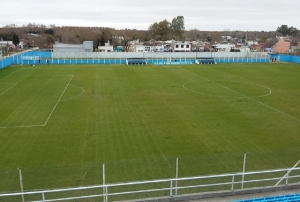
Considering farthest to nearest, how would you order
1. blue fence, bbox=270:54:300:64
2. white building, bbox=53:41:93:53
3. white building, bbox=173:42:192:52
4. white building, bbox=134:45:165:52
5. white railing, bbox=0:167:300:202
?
white building, bbox=173:42:192:52 → white building, bbox=134:45:165:52 → white building, bbox=53:41:93:53 → blue fence, bbox=270:54:300:64 → white railing, bbox=0:167:300:202

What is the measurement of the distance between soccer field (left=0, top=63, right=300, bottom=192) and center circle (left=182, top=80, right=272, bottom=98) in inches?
4.2

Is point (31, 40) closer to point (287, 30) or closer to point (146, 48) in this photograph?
point (146, 48)

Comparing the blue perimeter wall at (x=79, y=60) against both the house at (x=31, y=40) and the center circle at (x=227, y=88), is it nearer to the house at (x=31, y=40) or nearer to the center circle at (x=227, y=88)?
the center circle at (x=227, y=88)

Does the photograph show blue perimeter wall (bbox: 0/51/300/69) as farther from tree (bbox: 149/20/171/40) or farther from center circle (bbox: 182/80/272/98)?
tree (bbox: 149/20/171/40)

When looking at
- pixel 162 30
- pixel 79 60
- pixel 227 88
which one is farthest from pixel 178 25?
pixel 227 88

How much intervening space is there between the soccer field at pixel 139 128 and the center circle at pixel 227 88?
0.35 ft

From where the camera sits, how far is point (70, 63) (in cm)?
5778

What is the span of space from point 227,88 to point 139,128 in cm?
1714

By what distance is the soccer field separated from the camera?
44.3 ft

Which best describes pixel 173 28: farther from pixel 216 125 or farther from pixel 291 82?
pixel 216 125

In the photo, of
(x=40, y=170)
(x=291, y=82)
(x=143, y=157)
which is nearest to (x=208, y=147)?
(x=143, y=157)

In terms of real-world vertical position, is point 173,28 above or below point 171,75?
above

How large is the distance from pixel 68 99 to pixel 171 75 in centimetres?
1911

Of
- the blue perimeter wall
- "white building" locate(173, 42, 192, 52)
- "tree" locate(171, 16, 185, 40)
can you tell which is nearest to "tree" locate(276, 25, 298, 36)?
"tree" locate(171, 16, 185, 40)
